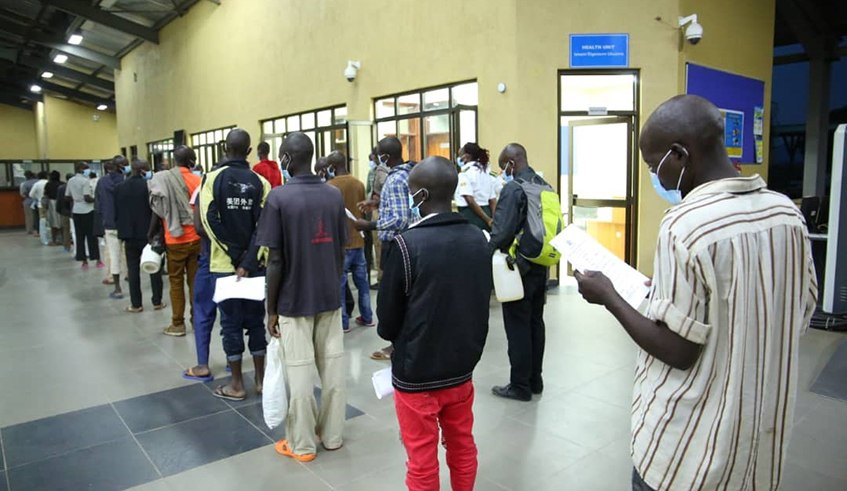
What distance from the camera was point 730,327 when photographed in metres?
1.29

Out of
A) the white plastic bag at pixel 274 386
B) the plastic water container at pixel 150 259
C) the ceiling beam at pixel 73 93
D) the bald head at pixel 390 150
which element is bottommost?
the white plastic bag at pixel 274 386

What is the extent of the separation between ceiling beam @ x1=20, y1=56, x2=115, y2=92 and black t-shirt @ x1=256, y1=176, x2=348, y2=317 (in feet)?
85.1

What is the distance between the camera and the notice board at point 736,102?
7965 mm

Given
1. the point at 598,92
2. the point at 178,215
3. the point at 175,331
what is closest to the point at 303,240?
the point at 178,215

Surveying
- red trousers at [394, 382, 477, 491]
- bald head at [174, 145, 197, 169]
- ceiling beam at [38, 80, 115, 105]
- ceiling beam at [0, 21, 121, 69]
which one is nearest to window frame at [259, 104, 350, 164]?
bald head at [174, 145, 197, 169]

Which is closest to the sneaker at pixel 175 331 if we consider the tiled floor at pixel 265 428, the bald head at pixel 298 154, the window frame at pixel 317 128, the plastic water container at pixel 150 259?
the tiled floor at pixel 265 428

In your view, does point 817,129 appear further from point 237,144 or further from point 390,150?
point 237,144

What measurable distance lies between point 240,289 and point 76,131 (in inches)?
1154

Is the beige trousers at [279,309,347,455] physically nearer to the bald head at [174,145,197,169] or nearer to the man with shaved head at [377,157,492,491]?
the man with shaved head at [377,157,492,491]

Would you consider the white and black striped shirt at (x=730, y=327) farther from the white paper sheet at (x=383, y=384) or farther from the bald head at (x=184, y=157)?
the bald head at (x=184, y=157)

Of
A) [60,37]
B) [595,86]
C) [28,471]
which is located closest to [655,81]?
[595,86]

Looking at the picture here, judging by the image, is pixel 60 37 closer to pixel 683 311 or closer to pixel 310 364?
pixel 310 364

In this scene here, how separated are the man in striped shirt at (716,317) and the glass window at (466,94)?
7.02 meters

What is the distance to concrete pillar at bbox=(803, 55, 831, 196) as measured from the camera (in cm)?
1268
